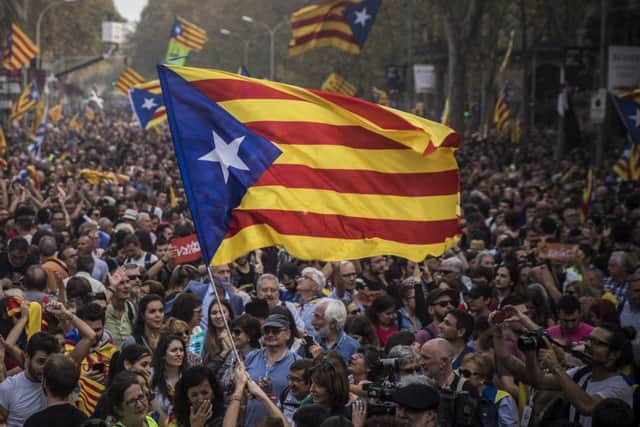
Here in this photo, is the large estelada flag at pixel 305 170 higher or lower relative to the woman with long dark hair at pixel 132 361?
higher

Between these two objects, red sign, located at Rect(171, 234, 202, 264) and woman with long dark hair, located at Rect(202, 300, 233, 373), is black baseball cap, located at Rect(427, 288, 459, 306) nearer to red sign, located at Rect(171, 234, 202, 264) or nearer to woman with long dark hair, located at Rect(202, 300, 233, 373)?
woman with long dark hair, located at Rect(202, 300, 233, 373)

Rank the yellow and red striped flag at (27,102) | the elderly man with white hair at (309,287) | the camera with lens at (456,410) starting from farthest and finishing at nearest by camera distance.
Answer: the yellow and red striped flag at (27,102) < the elderly man with white hair at (309,287) < the camera with lens at (456,410)

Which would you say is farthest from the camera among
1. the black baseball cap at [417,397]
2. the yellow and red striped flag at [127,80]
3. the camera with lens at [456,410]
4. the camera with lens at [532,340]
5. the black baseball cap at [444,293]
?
the yellow and red striped flag at [127,80]

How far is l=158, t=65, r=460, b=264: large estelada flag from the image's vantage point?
794cm

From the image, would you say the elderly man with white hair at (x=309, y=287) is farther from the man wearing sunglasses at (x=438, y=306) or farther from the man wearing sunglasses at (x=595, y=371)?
the man wearing sunglasses at (x=595, y=371)

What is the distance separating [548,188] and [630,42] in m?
27.5

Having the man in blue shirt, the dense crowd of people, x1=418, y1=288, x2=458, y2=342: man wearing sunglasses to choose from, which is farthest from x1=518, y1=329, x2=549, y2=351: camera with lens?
x1=418, y1=288, x2=458, y2=342: man wearing sunglasses

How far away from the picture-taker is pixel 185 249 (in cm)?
1236

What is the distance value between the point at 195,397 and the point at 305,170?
1850mm

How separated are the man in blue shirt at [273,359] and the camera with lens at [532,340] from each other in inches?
63.8

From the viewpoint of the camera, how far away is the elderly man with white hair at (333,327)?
902 centimetres

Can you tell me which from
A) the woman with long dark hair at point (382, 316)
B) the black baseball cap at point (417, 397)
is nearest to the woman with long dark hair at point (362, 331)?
Answer: the woman with long dark hair at point (382, 316)

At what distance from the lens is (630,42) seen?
168 feet

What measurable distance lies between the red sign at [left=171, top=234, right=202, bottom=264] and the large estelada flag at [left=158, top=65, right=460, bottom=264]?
→ 4.08 m
